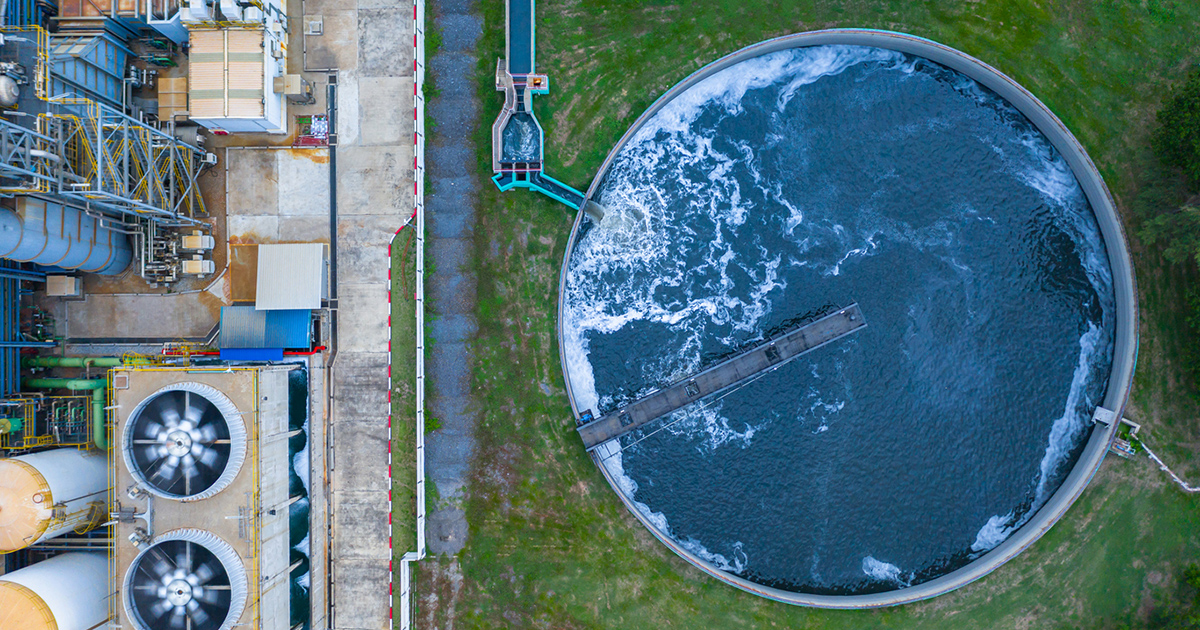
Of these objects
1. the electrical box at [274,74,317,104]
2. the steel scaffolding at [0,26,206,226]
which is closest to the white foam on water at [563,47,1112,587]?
the electrical box at [274,74,317,104]

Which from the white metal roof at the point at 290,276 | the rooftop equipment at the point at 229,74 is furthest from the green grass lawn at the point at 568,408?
the rooftop equipment at the point at 229,74

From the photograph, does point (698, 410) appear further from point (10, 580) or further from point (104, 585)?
point (10, 580)

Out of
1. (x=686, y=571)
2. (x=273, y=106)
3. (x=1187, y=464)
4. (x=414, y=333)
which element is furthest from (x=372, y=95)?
(x=1187, y=464)

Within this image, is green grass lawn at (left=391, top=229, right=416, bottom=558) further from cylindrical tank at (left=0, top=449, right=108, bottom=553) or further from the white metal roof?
cylindrical tank at (left=0, top=449, right=108, bottom=553)

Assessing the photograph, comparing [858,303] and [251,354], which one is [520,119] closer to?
[251,354]

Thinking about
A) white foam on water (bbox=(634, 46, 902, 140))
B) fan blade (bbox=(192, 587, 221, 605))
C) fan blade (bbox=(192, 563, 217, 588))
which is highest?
white foam on water (bbox=(634, 46, 902, 140))

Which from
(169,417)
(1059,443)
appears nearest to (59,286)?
(169,417)

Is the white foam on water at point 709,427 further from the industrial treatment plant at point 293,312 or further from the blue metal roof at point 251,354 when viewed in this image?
the blue metal roof at point 251,354
